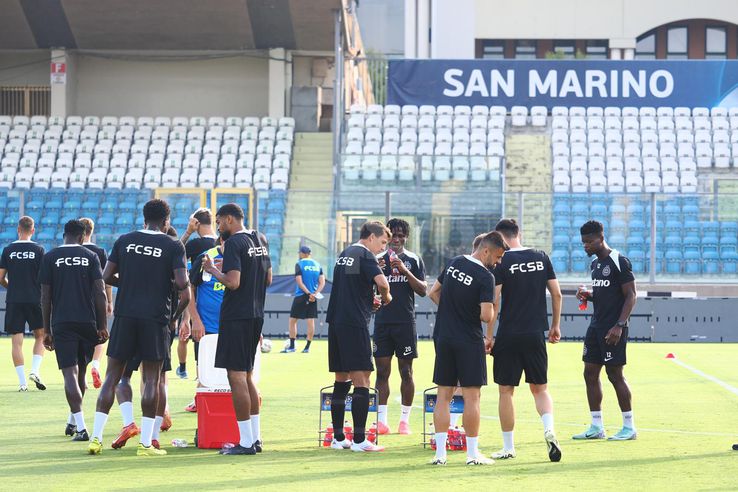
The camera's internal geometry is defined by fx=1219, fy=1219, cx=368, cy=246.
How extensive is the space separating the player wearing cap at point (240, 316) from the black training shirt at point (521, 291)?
2.06 m

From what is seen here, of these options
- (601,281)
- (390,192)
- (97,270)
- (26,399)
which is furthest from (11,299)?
(390,192)

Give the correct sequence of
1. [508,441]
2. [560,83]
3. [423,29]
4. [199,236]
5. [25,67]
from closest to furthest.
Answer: [508,441] → [199,236] → [560,83] → [25,67] → [423,29]

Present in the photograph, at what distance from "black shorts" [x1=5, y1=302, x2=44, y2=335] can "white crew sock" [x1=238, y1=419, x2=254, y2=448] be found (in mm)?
5789

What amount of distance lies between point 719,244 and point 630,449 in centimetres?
1790

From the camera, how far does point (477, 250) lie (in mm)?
9805

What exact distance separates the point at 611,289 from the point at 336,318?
9.12ft

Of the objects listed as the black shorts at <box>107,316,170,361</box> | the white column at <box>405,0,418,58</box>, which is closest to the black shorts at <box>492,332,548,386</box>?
the black shorts at <box>107,316,170,361</box>

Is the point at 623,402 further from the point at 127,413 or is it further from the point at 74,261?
the point at 74,261

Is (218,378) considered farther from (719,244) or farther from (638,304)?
(719,244)

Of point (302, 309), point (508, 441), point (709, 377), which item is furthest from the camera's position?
point (302, 309)

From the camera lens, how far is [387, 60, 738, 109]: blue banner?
1506 inches

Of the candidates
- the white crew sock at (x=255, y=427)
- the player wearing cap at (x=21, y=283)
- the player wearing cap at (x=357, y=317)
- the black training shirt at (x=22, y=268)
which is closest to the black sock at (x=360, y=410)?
the player wearing cap at (x=357, y=317)

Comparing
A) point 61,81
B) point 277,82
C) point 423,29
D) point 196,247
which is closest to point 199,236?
point 196,247

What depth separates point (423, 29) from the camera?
185ft
